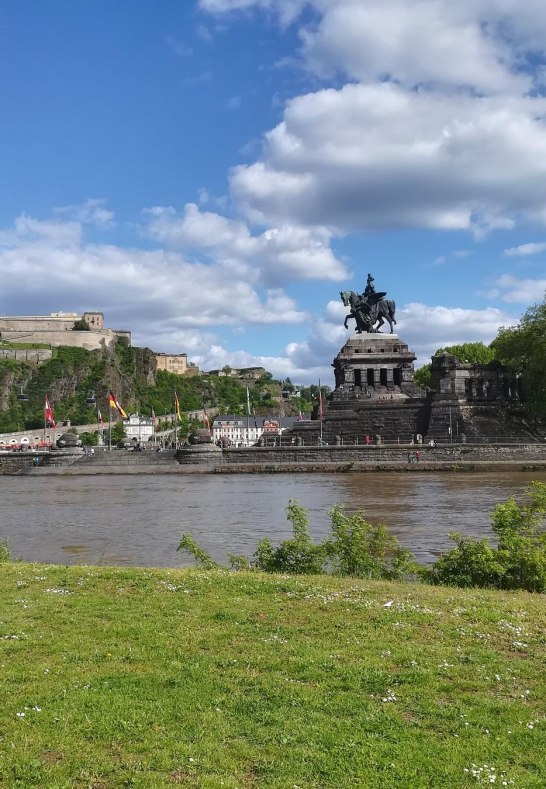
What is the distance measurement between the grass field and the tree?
199ft

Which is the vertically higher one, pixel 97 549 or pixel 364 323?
pixel 364 323

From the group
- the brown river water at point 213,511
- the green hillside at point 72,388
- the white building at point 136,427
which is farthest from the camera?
the green hillside at point 72,388

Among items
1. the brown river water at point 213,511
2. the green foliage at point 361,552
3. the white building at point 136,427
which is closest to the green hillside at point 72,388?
the white building at point 136,427

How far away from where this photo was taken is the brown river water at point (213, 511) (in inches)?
760

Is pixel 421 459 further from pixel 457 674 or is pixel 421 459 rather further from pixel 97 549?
pixel 457 674

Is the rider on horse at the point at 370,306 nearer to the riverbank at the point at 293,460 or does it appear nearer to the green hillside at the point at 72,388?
the riverbank at the point at 293,460

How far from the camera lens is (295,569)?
44.7 feet

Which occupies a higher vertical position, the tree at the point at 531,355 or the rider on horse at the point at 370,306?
the rider on horse at the point at 370,306

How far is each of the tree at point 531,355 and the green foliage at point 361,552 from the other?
57227 mm

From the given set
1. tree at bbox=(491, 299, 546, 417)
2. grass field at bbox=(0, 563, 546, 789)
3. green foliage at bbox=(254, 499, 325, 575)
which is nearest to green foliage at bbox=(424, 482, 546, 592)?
grass field at bbox=(0, 563, 546, 789)

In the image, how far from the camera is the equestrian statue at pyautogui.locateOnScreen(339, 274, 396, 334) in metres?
79.9

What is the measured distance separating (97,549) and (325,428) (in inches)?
2048

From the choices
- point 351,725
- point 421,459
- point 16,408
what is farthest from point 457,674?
point 16,408

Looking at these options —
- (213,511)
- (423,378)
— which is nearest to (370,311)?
(423,378)
